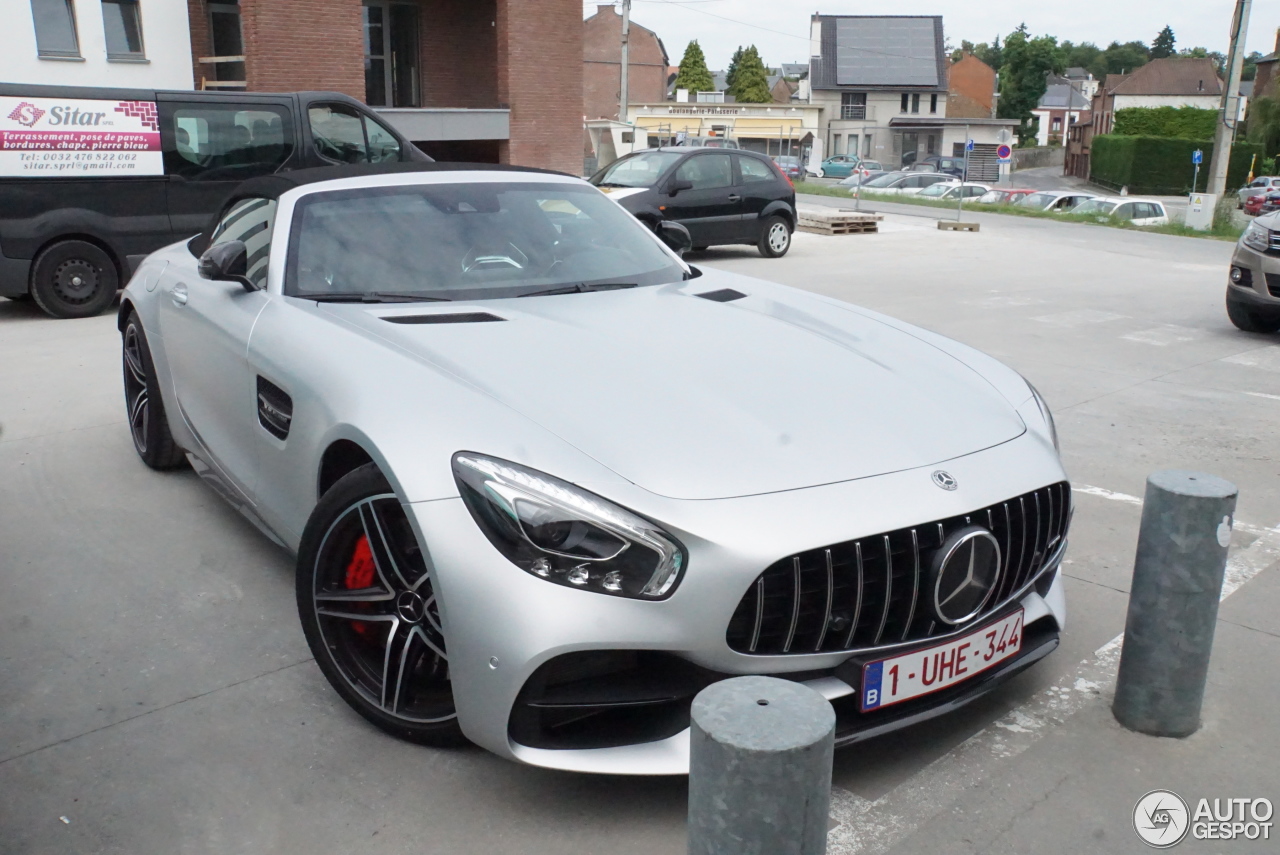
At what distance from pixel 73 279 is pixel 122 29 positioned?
43.5 ft

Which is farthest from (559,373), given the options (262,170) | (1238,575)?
(262,170)

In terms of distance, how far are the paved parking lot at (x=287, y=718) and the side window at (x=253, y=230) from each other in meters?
1.05

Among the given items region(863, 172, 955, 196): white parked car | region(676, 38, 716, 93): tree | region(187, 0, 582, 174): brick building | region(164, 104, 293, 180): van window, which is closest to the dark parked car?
region(164, 104, 293, 180): van window

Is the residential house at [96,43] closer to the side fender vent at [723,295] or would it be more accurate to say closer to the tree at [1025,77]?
the side fender vent at [723,295]

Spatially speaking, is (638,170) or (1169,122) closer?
(638,170)

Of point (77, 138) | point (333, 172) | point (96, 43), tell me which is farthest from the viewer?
point (96, 43)

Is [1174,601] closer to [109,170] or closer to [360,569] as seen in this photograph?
[360,569]

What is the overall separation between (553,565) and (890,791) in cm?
101

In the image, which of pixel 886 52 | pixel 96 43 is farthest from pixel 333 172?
pixel 886 52

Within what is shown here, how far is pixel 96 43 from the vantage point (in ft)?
66.5

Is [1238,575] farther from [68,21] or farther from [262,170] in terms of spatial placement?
[68,21]

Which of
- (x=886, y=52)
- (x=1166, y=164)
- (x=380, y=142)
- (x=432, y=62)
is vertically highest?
(x=886, y=52)

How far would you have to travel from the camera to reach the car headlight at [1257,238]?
9016 millimetres

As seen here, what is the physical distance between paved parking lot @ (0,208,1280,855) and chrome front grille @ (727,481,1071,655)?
432mm
